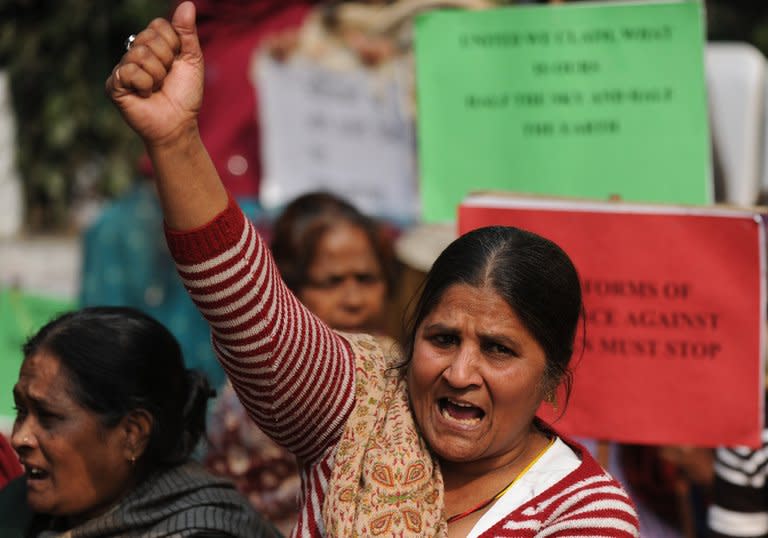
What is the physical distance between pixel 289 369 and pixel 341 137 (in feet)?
8.38

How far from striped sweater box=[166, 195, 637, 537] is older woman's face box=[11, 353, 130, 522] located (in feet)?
1.87

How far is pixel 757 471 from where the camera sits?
3104 millimetres

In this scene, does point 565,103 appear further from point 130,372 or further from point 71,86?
point 71,86

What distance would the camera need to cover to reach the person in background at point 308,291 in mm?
3627

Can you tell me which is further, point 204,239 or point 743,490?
point 743,490

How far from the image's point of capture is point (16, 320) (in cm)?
438

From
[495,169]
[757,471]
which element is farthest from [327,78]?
[757,471]

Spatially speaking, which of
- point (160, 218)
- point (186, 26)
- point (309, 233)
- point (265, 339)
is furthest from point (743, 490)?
point (160, 218)

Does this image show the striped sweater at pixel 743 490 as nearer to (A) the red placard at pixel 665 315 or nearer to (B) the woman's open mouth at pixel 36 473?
(A) the red placard at pixel 665 315

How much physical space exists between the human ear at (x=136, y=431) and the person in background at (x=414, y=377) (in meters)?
0.53

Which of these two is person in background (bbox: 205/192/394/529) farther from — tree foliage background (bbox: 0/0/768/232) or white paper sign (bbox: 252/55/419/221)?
tree foliage background (bbox: 0/0/768/232)

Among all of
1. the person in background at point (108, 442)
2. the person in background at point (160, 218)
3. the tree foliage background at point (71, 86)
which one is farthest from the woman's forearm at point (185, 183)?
the tree foliage background at point (71, 86)

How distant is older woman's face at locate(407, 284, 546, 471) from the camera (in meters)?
2.00

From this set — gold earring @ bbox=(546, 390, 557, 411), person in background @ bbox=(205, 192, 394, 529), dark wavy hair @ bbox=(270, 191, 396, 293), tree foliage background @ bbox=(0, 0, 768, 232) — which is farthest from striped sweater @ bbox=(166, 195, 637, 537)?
tree foliage background @ bbox=(0, 0, 768, 232)
